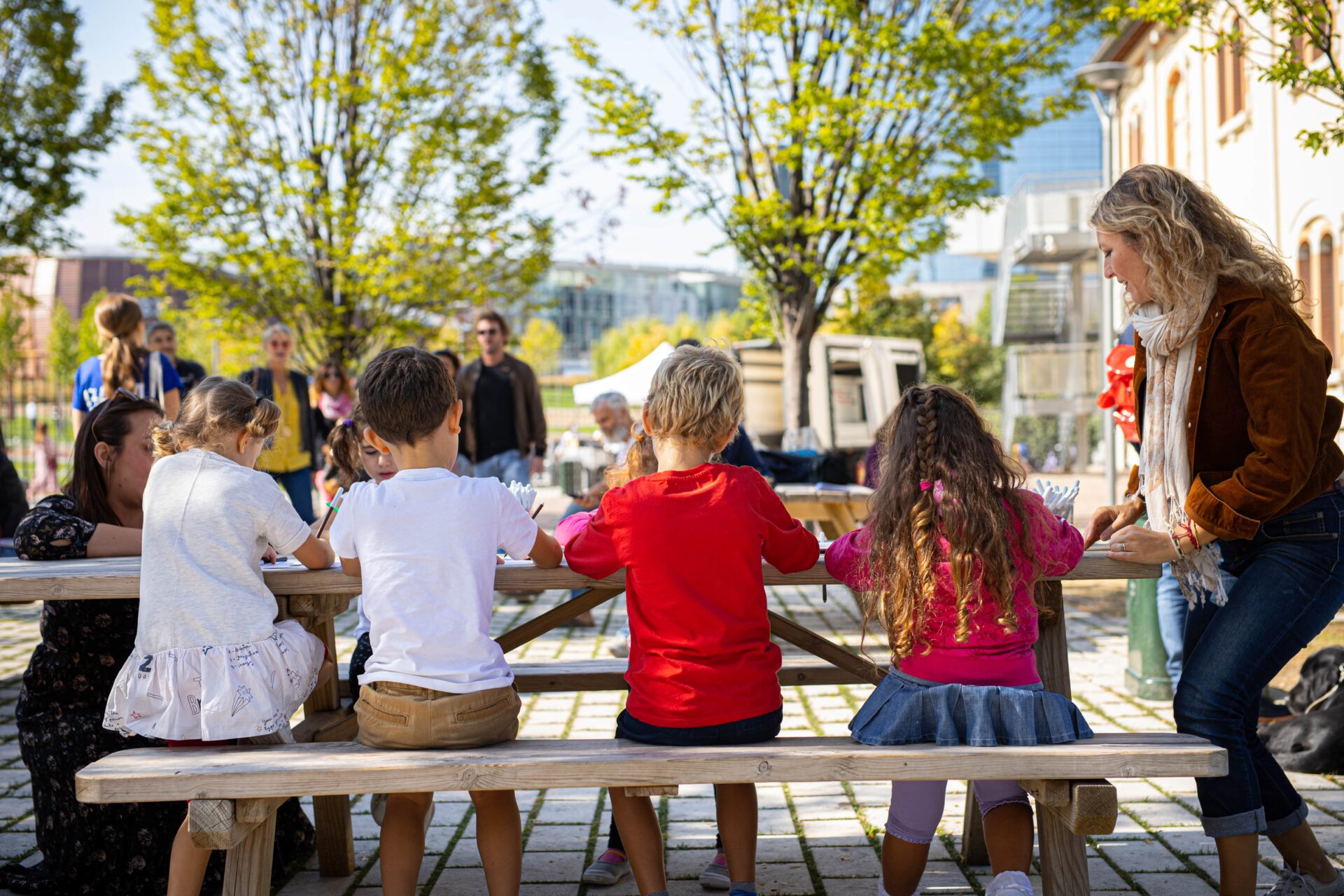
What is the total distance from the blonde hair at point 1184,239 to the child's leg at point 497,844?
7.17ft

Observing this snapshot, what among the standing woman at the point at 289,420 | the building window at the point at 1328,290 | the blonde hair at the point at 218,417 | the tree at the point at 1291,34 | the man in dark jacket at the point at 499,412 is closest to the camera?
the blonde hair at the point at 218,417

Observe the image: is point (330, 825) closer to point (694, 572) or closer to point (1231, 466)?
point (694, 572)

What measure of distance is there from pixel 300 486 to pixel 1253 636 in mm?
7878

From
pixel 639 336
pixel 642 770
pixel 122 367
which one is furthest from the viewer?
pixel 639 336

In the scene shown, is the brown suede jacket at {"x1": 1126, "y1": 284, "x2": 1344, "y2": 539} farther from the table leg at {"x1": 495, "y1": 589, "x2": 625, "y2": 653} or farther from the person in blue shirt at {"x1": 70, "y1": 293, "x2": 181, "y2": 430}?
the person in blue shirt at {"x1": 70, "y1": 293, "x2": 181, "y2": 430}

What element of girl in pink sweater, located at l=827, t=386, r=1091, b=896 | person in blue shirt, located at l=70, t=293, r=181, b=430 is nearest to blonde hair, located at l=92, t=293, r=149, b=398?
person in blue shirt, located at l=70, t=293, r=181, b=430

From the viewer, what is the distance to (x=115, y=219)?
1485 centimetres

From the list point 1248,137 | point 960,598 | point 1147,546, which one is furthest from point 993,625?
point 1248,137

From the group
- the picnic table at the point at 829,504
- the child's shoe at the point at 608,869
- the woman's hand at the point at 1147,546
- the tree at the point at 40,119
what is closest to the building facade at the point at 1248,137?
the picnic table at the point at 829,504

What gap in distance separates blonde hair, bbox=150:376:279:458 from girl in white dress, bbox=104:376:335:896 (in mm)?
79

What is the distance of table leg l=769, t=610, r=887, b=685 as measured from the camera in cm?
432

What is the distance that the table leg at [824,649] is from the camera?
4.32 meters

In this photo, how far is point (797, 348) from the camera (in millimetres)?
15766

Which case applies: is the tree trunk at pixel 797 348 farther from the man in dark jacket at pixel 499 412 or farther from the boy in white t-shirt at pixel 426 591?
the boy in white t-shirt at pixel 426 591
